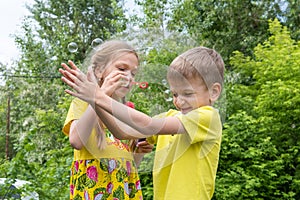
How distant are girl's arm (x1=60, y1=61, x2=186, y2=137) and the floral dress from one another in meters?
0.28

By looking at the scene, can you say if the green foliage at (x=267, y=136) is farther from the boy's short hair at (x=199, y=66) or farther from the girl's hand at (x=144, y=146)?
the boy's short hair at (x=199, y=66)

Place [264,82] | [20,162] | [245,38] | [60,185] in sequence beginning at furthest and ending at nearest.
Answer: [245,38] → [264,82] → [60,185] → [20,162]

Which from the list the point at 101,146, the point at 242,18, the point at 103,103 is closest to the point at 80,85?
the point at 103,103

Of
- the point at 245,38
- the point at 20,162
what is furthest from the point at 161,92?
the point at 245,38

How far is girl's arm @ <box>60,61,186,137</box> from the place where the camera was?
1533 mm

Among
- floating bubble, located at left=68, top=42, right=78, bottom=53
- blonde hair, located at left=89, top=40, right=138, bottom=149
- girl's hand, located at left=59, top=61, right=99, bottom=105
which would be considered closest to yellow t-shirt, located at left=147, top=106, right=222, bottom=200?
blonde hair, located at left=89, top=40, right=138, bottom=149

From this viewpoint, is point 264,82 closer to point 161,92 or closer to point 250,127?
point 250,127

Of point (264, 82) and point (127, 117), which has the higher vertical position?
point (264, 82)

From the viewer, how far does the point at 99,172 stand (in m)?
1.90

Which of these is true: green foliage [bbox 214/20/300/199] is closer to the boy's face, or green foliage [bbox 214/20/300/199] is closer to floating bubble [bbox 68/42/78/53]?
floating bubble [bbox 68/42/78/53]

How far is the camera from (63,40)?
536 inches

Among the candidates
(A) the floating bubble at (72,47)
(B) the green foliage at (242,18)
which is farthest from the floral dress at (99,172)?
(B) the green foliage at (242,18)

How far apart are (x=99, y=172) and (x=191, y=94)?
1.43 ft

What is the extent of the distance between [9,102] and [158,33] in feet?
39.4
